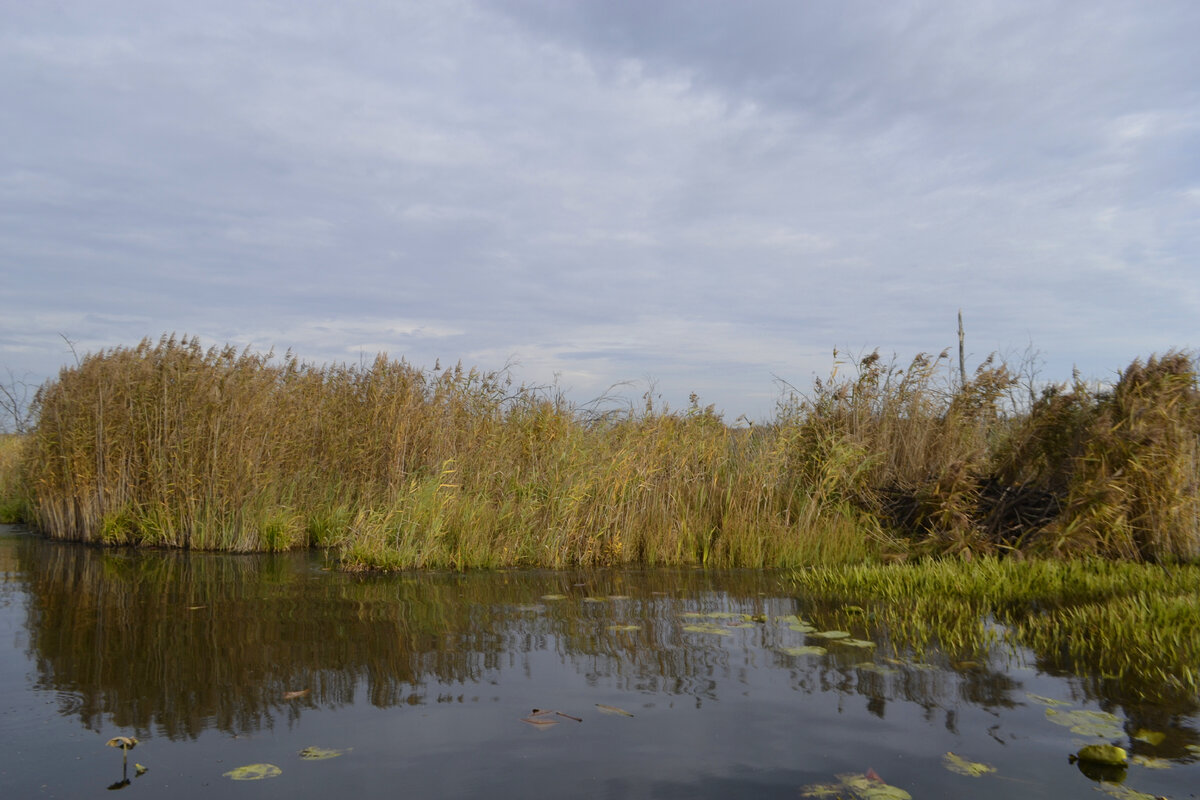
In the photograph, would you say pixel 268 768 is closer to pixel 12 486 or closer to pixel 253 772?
pixel 253 772

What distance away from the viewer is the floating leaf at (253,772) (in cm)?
312

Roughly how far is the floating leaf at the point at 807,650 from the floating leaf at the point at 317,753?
287cm

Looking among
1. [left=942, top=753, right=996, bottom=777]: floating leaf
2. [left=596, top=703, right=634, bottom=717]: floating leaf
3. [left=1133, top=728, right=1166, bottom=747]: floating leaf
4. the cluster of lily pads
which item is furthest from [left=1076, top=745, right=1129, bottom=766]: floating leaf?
the cluster of lily pads

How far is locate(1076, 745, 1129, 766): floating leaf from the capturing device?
3.28m

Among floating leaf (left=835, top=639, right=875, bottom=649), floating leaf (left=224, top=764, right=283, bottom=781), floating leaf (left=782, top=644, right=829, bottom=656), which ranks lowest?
floating leaf (left=224, top=764, right=283, bottom=781)

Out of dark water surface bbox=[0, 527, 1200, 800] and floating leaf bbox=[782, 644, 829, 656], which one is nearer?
dark water surface bbox=[0, 527, 1200, 800]

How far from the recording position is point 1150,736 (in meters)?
3.59

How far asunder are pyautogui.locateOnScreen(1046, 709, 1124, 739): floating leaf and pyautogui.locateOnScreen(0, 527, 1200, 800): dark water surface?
0.07 metres

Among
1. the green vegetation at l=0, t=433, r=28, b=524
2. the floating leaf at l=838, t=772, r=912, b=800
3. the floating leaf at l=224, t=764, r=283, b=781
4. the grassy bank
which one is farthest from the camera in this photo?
the green vegetation at l=0, t=433, r=28, b=524

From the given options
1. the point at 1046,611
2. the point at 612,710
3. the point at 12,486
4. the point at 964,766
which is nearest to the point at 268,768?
the point at 612,710

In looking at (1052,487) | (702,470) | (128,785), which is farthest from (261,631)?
(1052,487)

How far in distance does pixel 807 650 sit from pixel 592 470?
4590 mm

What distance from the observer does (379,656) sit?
4.93m

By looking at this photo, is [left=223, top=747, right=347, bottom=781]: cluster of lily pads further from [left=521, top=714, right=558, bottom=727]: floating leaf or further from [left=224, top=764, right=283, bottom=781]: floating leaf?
[left=521, top=714, right=558, bottom=727]: floating leaf
